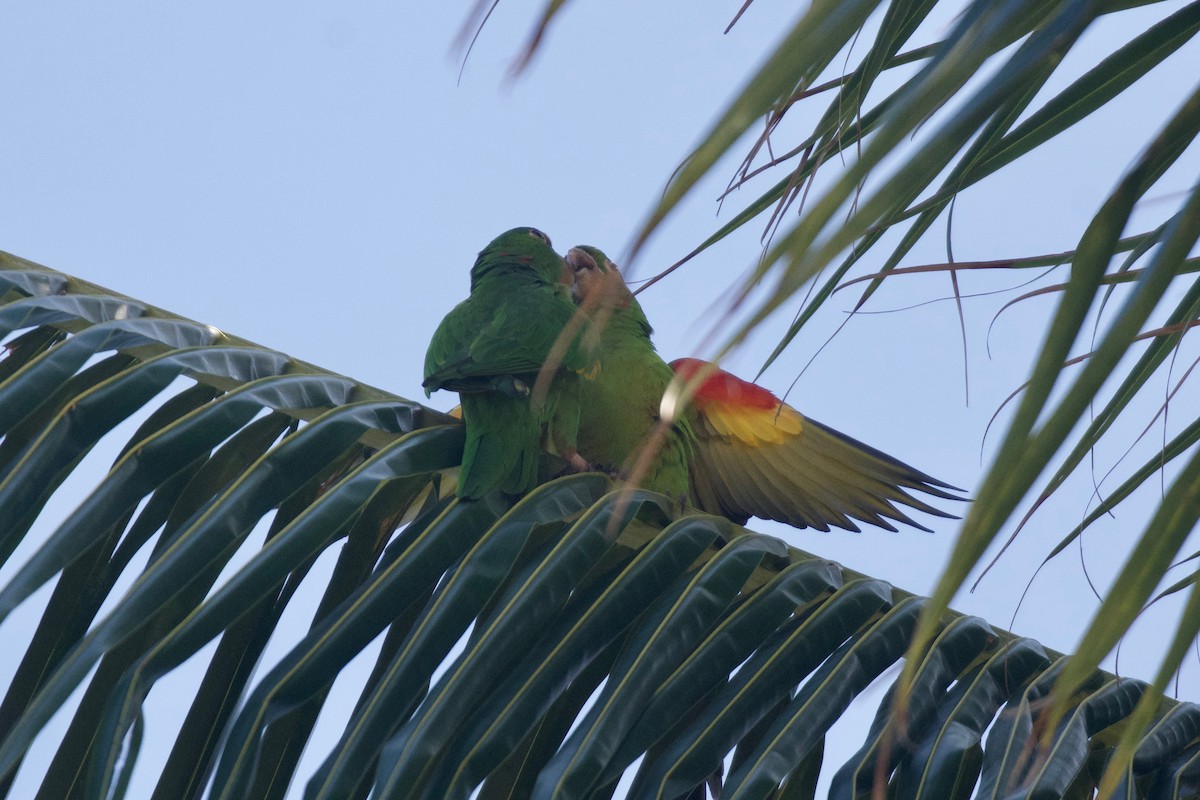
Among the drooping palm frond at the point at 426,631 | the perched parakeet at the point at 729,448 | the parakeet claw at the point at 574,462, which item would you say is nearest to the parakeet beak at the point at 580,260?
the perched parakeet at the point at 729,448

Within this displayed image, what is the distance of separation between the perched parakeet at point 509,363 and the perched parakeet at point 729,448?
0.20 meters

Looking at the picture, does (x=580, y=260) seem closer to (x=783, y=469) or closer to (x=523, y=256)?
(x=523, y=256)

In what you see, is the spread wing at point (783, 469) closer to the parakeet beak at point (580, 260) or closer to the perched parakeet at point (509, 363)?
the parakeet beak at point (580, 260)

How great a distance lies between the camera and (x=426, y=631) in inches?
51.7

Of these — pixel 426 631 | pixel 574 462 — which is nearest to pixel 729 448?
pixel 574 462

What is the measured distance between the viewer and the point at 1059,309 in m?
0.45

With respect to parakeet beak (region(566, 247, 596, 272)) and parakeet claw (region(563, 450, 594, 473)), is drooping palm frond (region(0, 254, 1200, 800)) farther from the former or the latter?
parakeet beak (region(566, 247, 596, 272))

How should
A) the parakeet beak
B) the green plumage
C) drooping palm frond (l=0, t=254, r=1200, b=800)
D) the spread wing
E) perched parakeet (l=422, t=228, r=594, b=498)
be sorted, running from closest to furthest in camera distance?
drooping palm frond (l=0, t=254, r=1200, b=800) → perched parakeet (l=422, t=228, r=594, b=498) → the green plumage → the spread wing → the parakeet beak

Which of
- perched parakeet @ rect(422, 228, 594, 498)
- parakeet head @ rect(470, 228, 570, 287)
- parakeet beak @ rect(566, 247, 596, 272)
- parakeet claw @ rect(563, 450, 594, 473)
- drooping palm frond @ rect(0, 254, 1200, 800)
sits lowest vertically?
drooping palm frond @ rect(0, 254, 1200, 800)

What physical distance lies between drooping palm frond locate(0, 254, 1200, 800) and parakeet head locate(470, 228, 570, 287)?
4.02 feet

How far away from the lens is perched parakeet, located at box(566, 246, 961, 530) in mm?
2865

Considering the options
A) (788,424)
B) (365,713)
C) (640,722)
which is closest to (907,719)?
(640,722)

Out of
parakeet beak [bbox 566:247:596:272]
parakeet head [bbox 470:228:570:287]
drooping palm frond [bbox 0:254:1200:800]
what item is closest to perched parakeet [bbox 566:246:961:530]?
parakeet beak [bbox 566:247:596:272]

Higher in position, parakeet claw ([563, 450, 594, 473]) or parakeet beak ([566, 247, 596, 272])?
parakeet beak ([566, 247, 596, 272])
